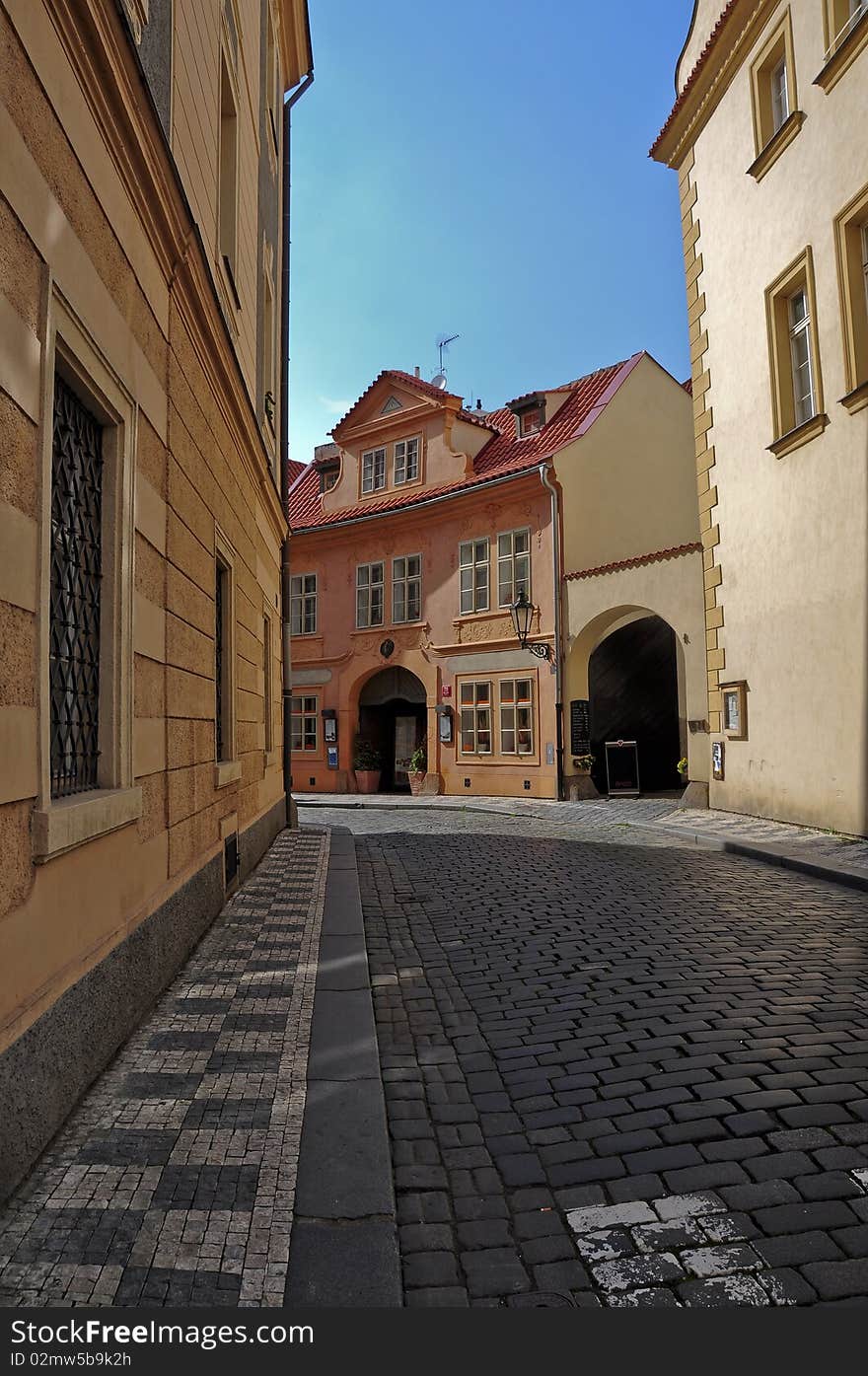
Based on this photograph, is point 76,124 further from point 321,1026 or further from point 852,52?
point 852,52

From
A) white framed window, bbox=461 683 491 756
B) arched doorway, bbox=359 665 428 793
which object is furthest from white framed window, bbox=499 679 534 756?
arched doorway, bbox=359 665 428 793

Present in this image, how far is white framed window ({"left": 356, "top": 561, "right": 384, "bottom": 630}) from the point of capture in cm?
2281

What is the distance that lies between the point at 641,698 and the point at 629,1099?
58.5 ft

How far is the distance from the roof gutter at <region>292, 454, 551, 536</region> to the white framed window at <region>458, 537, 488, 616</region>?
3.64 feet

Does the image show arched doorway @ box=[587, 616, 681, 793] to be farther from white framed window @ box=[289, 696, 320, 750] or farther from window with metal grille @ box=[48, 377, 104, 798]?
window with metal grille @ box=[48, 377, 104, 798]

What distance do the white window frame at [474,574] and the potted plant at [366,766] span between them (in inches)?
186

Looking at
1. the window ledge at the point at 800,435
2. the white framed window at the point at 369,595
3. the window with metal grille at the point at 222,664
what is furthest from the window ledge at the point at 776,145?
the white framed window at the point at 369,595

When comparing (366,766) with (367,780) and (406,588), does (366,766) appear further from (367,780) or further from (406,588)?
(406,588)

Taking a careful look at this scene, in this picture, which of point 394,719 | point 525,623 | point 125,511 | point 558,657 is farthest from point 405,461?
point 125,511

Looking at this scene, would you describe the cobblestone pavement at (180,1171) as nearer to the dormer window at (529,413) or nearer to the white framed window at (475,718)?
the white framed window at (475,718)

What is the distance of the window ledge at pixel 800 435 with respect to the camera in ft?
34.2

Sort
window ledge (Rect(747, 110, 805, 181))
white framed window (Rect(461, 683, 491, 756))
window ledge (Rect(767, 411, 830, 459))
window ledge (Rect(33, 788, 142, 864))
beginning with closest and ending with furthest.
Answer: window ledge (Rect(33, 788, 142, 864)) < window ledge (Rect(767, 411, 830, 459)) < window ledge (Rect(747, 110, 805, 181)) < white framed window (Rect(461, 683, 491, 756))

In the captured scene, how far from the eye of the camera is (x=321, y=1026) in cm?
397

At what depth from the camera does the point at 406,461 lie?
2281 cm
